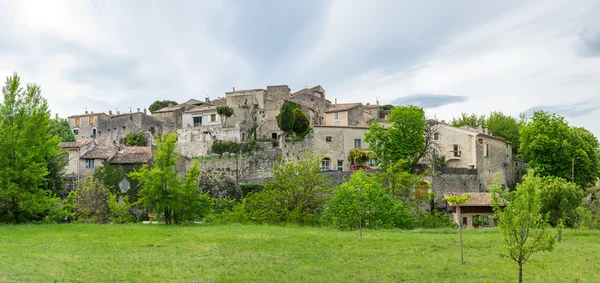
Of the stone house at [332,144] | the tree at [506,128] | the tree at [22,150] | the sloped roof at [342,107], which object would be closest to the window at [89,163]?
the tree at [22,150]

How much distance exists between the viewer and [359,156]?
203ft

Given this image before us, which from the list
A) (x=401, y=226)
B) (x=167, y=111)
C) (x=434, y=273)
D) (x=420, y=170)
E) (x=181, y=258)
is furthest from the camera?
(x=167, y=111)

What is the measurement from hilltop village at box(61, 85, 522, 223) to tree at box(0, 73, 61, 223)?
17.8 meters

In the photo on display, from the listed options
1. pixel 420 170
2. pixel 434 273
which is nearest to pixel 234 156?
pixel 420 170

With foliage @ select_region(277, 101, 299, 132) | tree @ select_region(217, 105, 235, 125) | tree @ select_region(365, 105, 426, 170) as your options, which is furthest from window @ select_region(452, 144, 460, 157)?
tree @ select_region(217, 105, 235, 125)

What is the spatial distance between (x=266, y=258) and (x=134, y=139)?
57.8 meters

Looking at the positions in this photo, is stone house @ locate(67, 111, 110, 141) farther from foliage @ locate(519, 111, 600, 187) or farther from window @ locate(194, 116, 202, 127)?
foliage @ locate(519, 111, 600, 187)

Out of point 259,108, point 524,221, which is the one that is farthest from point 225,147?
point 524,221

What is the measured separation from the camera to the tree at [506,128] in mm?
80250

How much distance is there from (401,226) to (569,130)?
35.7m

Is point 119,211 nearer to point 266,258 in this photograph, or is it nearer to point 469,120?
point 266,258

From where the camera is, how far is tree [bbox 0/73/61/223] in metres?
35.3

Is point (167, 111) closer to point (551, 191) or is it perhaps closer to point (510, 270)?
point (551, 191)

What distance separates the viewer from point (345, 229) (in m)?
36.3
